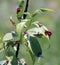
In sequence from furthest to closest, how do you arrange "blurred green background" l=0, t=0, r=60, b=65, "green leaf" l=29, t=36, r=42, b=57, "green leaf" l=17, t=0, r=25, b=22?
"blurred green background" l=0, t=0, r=60, b=65 < "green leaf" l=17, t=0, r=25, b=22 < "green leaf" l=29, t=36, r=42, b=57

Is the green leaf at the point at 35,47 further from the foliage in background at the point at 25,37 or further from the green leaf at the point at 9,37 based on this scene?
the green leaf at the point at 9,37

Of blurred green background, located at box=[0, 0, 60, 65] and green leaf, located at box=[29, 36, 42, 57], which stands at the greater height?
green leaf, located at box=[29, 36, 42, 57]

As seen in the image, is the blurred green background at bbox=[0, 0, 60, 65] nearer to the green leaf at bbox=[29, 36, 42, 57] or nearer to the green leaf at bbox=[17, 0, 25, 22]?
the green leaf at bbox=[17, 0, 25, 22]

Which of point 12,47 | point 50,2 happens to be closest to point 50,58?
point 50,2

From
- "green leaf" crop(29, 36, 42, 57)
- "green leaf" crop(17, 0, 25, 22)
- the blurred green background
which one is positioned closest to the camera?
"green leaf" crop(29, 36, 42, 57)

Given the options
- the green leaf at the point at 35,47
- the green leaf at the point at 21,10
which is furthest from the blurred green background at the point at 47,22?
the green leaf at the point at 35,47

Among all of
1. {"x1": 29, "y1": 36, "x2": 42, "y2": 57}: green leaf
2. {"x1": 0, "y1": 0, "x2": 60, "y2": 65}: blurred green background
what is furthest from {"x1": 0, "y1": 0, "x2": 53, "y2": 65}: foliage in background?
{"x1": 0, "y1": 0, "x2": 60, "y2": 65}: blurred green background

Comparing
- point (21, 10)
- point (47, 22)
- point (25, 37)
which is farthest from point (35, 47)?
point (47, 22)

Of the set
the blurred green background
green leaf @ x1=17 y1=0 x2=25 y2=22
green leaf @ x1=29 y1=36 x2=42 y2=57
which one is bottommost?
the blurred green background
